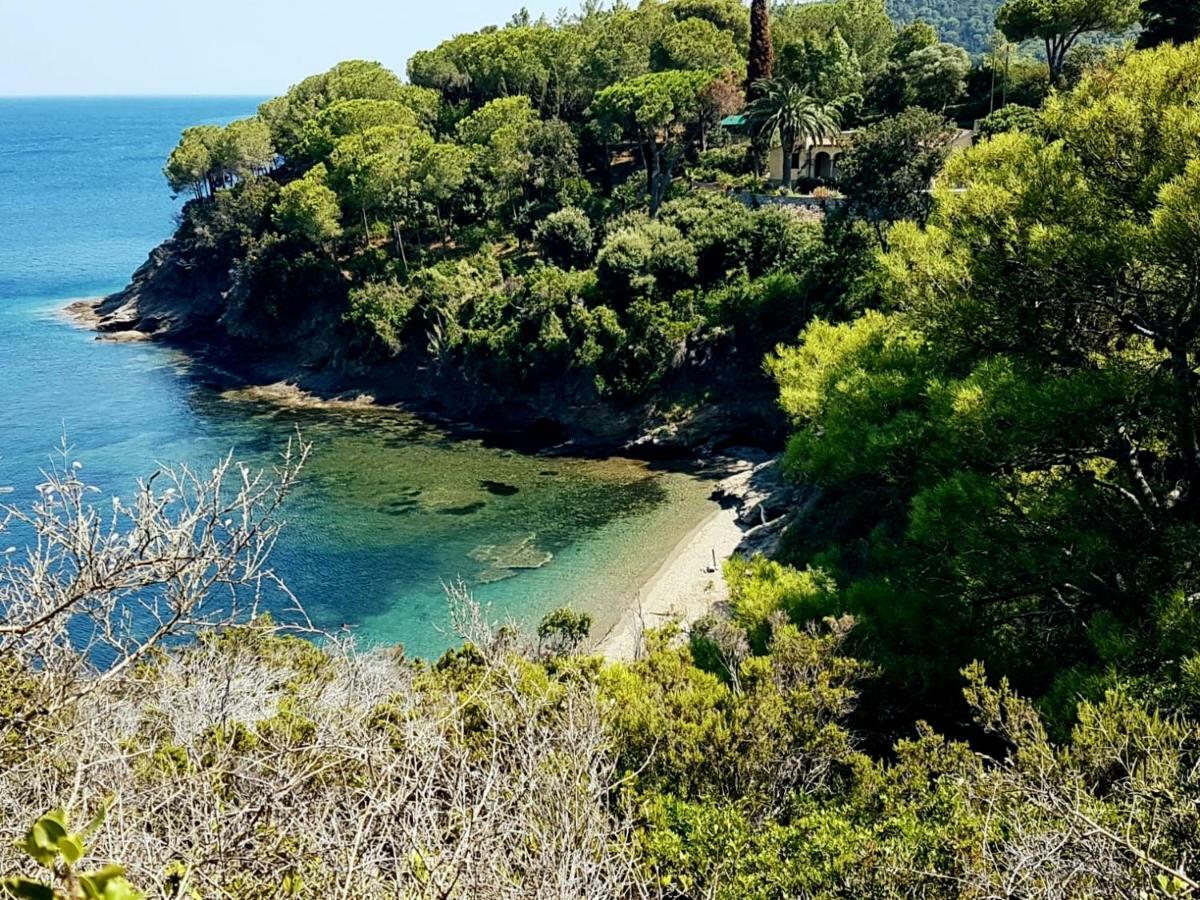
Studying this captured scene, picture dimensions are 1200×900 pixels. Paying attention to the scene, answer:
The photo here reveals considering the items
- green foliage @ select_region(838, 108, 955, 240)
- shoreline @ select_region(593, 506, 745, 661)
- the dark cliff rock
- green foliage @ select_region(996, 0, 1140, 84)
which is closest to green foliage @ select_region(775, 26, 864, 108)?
green foliage @ select_region(996, 0, 1140, 84)

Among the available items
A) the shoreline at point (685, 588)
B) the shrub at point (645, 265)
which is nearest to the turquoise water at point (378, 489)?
the shoreline at point (685, 588)

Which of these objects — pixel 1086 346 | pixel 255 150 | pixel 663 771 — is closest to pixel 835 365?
pixel 1086 346

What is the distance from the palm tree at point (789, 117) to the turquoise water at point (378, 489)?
Answer: 2011 cm

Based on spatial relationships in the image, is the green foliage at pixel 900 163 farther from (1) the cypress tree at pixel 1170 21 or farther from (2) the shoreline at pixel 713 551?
(1) the cypress tree at pixel 1170 21

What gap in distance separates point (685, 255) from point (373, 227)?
25.0 m

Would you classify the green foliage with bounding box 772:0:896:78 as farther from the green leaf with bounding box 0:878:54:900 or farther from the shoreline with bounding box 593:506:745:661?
the green leaf with bounding box 0:878:54:900

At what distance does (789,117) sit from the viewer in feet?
147

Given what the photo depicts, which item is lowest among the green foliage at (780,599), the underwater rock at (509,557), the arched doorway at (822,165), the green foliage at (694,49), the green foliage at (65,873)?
the underwater rock at (509,557)

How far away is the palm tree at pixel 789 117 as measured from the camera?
147 ft

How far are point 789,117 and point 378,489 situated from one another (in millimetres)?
28099

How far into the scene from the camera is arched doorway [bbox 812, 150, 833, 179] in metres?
51.8

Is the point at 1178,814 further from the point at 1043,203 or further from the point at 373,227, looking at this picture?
the point at 373,227

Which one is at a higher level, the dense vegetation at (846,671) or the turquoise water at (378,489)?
the dense vegetation at (846,671)

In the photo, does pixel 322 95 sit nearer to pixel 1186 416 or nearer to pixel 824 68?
pixel 824 68
